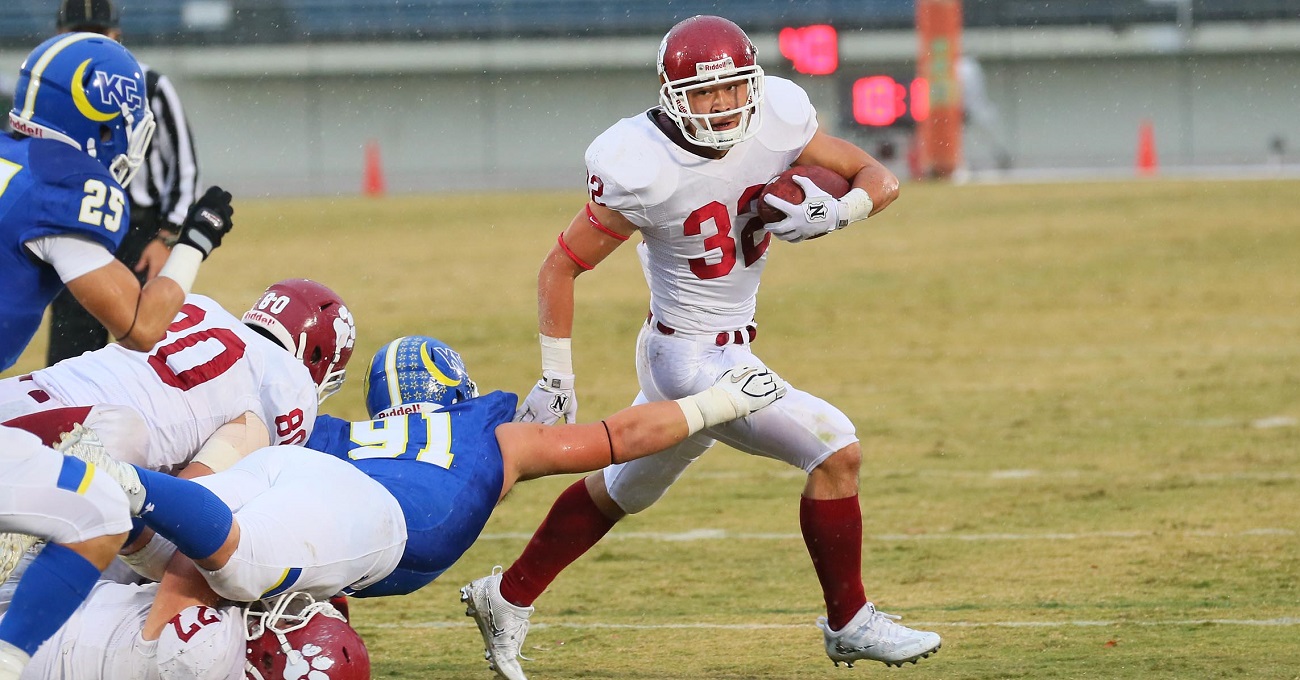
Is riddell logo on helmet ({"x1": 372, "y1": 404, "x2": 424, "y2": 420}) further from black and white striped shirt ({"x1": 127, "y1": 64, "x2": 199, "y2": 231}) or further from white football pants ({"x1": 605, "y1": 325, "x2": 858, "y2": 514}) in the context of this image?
black and white striped shirt ({"x1": 127, "y1": 64, "x2": 199, "y2": 231})

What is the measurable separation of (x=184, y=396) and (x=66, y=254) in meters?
0.60

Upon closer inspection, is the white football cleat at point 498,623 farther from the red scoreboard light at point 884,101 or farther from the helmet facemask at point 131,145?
the red scoreboard light at point 884,101

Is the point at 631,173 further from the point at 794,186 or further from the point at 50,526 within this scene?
the point at 50,526

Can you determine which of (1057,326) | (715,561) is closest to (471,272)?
(1057,326)

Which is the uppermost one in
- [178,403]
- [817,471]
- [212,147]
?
[178,403]

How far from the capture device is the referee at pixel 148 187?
584 centimetres

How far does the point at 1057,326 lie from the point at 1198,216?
684 cm

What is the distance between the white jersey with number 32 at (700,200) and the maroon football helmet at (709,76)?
83mm

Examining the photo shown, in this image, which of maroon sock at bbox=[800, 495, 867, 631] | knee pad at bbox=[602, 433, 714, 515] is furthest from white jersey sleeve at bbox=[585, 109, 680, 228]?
maroon sock at bbox=[800, 495, 867, 631]

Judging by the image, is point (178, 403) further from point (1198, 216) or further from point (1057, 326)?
point (1198, 216)

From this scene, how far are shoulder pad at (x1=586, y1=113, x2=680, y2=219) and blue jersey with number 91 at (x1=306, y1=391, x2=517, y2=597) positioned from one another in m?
0.70

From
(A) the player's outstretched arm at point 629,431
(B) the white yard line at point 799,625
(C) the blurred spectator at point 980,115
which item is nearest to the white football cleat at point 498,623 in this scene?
(B) the white yard line at point 799,625

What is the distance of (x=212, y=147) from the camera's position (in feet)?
110

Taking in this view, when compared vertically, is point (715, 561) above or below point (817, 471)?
below
